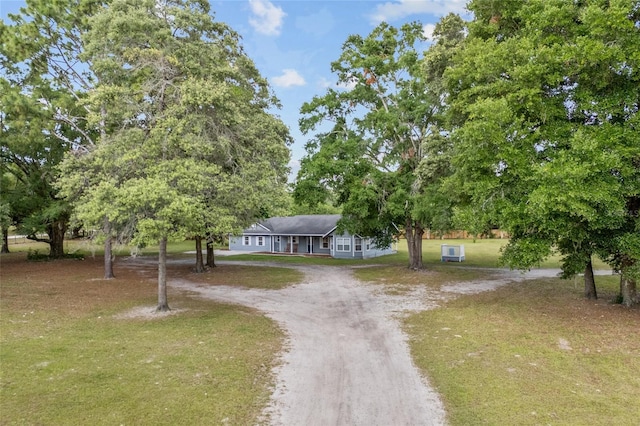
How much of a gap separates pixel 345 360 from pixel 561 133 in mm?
9575

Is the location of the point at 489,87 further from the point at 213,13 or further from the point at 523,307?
the point at 213,13

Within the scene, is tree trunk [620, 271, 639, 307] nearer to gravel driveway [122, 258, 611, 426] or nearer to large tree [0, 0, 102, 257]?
gravel driveway [122, 258, 611, 426]

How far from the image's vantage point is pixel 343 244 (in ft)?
116

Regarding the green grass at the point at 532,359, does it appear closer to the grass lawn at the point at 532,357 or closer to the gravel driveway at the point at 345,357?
the grass lawn at the point at 532,357

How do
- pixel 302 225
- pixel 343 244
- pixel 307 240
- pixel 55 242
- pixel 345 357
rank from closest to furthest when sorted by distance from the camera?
pixel 345 357
pixel 55 242
pixel 343 244
pixel 307 240
pixel 302 225

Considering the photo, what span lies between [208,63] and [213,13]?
363 cm

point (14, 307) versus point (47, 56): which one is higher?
point (47, 56)

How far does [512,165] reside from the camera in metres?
11.7

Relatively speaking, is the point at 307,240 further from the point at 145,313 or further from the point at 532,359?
the point at 532,359

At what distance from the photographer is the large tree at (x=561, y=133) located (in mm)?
10109

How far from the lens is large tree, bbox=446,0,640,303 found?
33.2ft

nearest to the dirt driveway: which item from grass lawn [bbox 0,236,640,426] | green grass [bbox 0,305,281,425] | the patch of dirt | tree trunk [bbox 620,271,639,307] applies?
grass lawn [bbox 0,236,640,426]

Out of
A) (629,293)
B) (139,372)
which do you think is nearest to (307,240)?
(629,293)

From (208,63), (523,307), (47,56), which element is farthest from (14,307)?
(523,307)
